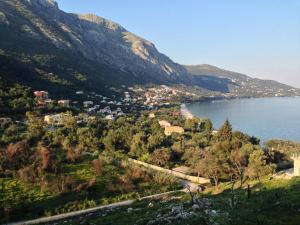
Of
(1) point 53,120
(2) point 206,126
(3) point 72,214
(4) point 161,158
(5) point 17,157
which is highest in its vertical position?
(1) point 53,120

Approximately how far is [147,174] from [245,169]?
10820 millimetres

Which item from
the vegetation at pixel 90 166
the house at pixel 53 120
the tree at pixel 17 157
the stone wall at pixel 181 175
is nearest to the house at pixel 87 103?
the house at pixel 53 120

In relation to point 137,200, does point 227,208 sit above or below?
above

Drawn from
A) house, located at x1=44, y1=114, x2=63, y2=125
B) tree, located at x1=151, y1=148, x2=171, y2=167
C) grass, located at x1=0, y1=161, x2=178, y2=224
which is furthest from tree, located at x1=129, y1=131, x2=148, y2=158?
house, located at x1=44, y1=114, x2=63, y2=125

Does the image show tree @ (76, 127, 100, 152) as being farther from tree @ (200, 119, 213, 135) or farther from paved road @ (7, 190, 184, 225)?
tree @ (200, 119, 213, 135)

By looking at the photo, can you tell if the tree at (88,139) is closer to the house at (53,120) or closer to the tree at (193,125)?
the house at (53,120)

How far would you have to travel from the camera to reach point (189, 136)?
3076 inches

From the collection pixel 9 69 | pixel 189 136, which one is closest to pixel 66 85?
pixel 9 69

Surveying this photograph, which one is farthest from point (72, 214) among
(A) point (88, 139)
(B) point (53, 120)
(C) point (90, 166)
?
(B) point (53, 120)

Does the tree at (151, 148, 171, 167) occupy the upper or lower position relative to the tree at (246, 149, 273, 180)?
lower

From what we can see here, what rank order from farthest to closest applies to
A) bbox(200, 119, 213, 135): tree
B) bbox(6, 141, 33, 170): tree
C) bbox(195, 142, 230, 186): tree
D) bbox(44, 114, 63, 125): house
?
bbox(200, 119, 213, 135): tree
bbox(44, 114, 63, 125): house
bbox(195, 142, 230, 186): tree
bbox(6, 141, 33, 170): tree

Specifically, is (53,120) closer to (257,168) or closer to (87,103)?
(257,168)

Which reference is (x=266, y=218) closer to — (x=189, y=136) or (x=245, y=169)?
(x=245, y=169)

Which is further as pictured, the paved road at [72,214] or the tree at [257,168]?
the tree at [257,168]
